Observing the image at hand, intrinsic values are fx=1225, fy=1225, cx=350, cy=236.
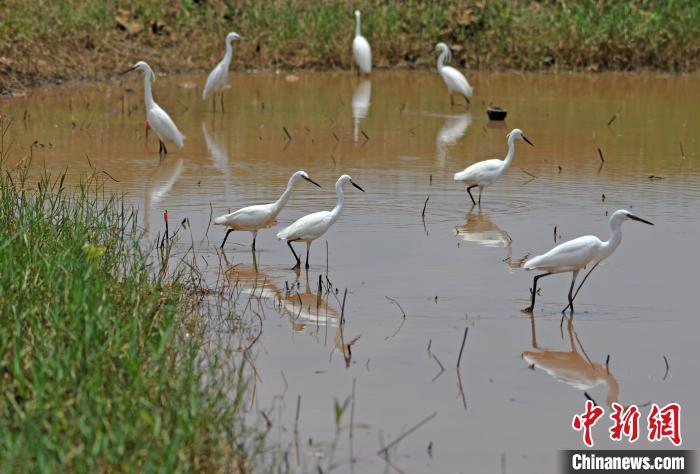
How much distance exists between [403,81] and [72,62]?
5.66 m

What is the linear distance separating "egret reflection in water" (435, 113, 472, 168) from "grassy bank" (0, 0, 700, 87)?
5496 mm

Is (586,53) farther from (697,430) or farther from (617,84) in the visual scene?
(697,430)

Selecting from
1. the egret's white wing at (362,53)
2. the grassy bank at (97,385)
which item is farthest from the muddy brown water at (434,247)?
the egret's white wing at (362,53)

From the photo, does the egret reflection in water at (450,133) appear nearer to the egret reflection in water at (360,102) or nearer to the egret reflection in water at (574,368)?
the egret reflection in water at (360,102)

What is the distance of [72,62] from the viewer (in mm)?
19359

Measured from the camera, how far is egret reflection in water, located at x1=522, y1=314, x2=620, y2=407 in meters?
6.19

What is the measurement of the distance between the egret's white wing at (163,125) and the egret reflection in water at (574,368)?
683cm

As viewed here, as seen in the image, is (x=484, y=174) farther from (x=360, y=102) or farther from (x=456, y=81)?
(x=360, y=102)

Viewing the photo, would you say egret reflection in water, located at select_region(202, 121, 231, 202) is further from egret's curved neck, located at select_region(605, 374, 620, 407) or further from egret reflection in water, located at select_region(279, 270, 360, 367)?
egret's curved neck, located at select_region(605, 374, 620, 407)

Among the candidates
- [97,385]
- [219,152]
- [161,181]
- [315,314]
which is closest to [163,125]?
[219,152]

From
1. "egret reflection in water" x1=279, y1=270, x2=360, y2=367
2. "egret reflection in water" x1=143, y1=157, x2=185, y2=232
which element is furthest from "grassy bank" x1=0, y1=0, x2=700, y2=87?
"egret reflection in water" x1=279, y1=270, x2=360, y2=367

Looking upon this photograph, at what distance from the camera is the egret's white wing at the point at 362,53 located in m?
20.5

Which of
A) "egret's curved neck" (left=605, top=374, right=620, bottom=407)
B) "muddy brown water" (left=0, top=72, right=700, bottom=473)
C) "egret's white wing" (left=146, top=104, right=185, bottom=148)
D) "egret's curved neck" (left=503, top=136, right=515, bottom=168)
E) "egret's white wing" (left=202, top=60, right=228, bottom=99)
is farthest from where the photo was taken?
"egret's white wing" (left=202, top=60, right=228, bottom=99)

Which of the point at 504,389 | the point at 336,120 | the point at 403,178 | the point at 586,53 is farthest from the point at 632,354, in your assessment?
the point at 586,53
